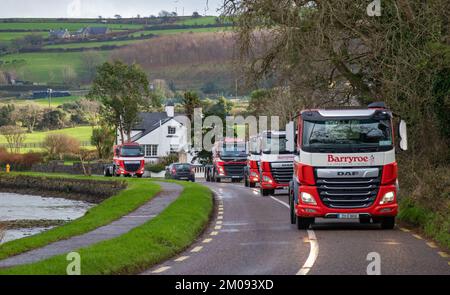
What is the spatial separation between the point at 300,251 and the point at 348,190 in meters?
5.04

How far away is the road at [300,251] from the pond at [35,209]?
52.9 feet

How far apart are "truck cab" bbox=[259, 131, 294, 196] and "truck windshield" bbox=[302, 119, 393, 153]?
59.0 feet

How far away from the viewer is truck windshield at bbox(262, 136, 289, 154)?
146 ft

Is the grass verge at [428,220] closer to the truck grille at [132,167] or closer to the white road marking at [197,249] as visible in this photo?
the white road marking at [197,249]

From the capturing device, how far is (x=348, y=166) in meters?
25.3

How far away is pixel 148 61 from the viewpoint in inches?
7298

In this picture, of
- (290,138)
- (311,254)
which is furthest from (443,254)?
(290,138)

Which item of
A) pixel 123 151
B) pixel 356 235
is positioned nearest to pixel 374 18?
pixel 356 235

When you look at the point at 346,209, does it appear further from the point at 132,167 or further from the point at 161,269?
the point at 132,167

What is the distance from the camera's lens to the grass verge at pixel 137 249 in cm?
1706

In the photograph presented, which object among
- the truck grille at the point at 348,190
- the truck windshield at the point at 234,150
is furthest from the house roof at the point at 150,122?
the truck grille at the point at 348,190

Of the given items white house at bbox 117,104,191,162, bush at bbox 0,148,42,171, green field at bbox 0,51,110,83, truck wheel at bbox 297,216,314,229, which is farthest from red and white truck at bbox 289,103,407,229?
green field at bbox 0,51,110,83

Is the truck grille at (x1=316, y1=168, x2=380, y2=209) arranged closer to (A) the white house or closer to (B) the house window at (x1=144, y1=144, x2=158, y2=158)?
(A) the white house

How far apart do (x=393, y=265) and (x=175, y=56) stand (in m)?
167
